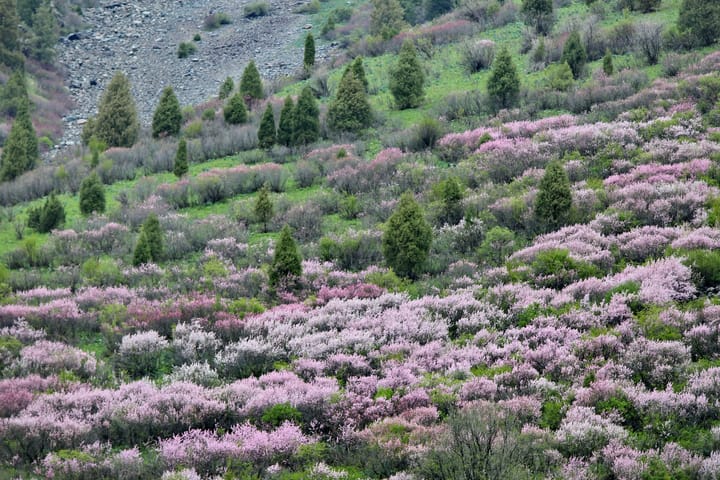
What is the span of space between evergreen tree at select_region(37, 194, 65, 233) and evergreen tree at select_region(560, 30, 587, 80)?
18183 millimetres

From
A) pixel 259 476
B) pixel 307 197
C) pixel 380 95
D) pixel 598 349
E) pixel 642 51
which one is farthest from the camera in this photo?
pixel 380 95

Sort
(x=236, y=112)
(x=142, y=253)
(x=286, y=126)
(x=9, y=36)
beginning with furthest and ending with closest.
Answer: (x=9, y=36) < (x=236, y=112) < (x=286, y=126) < (x=142, y=253)

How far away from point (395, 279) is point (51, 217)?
36.4 feet

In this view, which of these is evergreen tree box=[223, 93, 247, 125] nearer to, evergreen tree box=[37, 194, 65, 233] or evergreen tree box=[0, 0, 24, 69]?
evergreen tree box=[37, 194, 65, 233]

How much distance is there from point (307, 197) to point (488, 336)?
10.9m

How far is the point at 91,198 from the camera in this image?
21.7 metres

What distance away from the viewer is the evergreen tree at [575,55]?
27.2 meters

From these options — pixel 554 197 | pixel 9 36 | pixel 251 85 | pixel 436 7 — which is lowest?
pixel 251 85

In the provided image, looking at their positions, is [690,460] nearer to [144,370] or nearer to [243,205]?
[144,370]

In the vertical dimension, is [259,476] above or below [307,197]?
above

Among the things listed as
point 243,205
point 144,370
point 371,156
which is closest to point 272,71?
point 371,156

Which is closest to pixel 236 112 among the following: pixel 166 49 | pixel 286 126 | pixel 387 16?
pixel 286 126

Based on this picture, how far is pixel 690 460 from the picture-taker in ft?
24.0

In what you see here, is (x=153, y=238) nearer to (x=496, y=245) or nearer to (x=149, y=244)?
(x=149, y=244)
